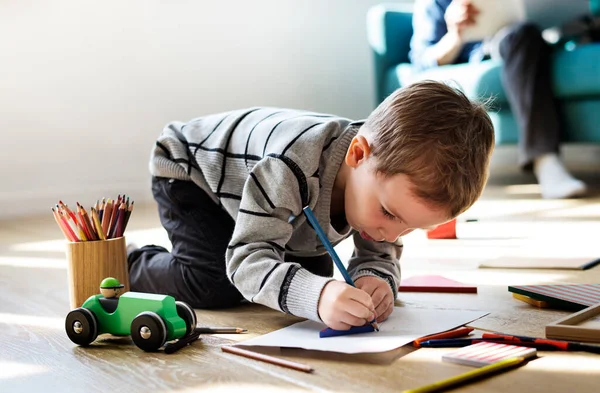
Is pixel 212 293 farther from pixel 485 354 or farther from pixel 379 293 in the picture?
pixel 485 354

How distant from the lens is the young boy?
0.93 meters

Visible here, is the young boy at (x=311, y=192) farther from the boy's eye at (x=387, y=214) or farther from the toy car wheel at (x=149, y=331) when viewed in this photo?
the toy car wheel at (x=149, y=331)

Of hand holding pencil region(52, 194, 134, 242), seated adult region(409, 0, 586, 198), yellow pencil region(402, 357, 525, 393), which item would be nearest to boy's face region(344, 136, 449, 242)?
yellow pencil region(402, 357, 525, 393)

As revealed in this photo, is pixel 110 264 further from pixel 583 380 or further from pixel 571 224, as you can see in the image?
pixel 571 224

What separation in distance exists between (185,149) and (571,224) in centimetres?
111

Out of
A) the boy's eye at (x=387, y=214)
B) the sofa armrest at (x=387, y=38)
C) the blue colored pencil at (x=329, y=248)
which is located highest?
the sofa armrest at (x=387, y=38)

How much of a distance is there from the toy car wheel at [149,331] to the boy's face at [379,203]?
0.29m

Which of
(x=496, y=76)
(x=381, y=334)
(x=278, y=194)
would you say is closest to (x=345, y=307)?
(x=381, y=334)

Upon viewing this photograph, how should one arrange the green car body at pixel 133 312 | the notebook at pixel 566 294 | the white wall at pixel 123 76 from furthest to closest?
the white wall at pixel 123 76, the notebook at pixel 566 294, the green car body at pixel 133 312

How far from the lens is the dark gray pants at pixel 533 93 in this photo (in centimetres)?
255

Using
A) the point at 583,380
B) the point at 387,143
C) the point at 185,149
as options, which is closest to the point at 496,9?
the point at 185,149

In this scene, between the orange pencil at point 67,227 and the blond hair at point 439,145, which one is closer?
the blond hair at point 439,145

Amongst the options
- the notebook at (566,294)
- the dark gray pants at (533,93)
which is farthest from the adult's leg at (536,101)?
the notebook at (566,294)

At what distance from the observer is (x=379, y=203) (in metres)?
0.98
